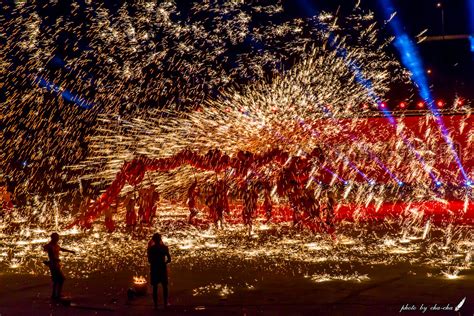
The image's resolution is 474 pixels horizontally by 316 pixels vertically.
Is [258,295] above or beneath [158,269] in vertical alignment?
beneath

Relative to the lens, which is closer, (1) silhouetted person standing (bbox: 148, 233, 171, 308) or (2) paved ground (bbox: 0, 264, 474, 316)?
(2) paved ground (bbox: 0, 264, 474, 316)

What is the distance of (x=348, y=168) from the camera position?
91.5 ft

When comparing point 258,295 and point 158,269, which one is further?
point 258,295

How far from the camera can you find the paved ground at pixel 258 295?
962 centimetres

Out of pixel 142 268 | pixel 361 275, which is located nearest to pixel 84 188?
pixel 142 268

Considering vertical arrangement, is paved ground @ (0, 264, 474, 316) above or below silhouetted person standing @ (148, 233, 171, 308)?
below

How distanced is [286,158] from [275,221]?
698 cm

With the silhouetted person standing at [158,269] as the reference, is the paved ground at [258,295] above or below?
below

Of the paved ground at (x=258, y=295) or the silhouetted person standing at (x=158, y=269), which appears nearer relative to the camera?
the paved ground at (x=258, y=295)

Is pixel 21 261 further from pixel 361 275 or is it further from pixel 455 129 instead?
pixel 455 129

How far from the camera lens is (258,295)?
10.6 meters

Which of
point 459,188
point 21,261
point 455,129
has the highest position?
point 455,129

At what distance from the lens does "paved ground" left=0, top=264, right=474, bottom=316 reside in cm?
962

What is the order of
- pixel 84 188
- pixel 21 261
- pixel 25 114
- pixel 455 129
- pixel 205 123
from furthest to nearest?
pixel 25 114 < pixel 84 188 < pixel 455 129 < pixel 205 123 < pixel 21 261
